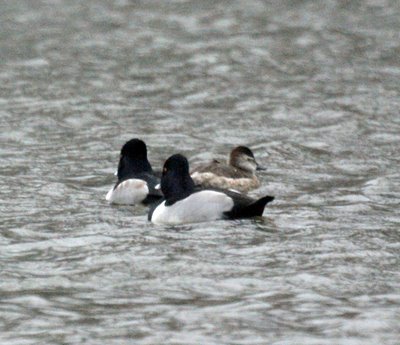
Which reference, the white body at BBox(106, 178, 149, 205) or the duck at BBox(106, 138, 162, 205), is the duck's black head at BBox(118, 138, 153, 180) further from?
the white body at BBox(106, 178, 149, 205)

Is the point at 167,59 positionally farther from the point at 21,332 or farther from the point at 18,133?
the point at 21,332

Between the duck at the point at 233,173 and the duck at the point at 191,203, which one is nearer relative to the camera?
the duck at the point at 191,203

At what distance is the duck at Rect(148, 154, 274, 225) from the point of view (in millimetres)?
14695

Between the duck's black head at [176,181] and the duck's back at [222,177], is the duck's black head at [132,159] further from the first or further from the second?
the duck's black head at [176,181]

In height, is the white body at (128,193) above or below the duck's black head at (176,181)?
below

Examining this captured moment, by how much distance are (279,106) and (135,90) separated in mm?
2975

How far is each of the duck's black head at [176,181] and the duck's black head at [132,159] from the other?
5.73 feet

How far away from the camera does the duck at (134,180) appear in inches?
643

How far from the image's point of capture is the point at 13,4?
1319 inches

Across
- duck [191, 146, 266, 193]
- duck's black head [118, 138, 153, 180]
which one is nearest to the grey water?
duck [191, 146, 266, 193]

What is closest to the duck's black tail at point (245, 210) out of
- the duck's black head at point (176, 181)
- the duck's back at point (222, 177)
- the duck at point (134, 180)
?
the duck's black head at point (176, 181)

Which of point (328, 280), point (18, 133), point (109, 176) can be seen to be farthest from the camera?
point (18, 133)

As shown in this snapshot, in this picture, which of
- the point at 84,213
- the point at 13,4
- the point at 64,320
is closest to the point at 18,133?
the point at 84,213

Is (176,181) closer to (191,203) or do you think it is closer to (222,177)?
(191,203)
